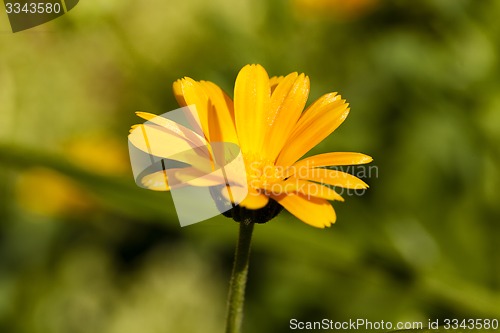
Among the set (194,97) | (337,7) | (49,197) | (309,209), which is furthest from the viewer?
(337,7)

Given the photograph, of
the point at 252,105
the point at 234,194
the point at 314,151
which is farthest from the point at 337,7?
the point at 234,194

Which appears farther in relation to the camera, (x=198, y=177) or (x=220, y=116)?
(x=220, y=116)

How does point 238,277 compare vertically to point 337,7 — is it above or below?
below

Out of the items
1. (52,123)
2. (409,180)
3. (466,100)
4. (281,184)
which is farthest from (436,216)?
(281,184)

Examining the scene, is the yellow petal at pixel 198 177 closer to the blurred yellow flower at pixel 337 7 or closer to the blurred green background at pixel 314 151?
the blurred green background at pixel 314 151

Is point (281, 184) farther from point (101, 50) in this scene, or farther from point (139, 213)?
point (101, 50)

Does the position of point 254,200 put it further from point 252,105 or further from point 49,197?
point 49,197

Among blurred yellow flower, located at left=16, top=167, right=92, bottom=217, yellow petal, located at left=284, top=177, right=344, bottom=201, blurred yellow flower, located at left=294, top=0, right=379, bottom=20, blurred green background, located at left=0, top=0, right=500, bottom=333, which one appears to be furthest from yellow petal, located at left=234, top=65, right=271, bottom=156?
blurred yellow flower, located at left=294, top=0, right=379, bottom=20
